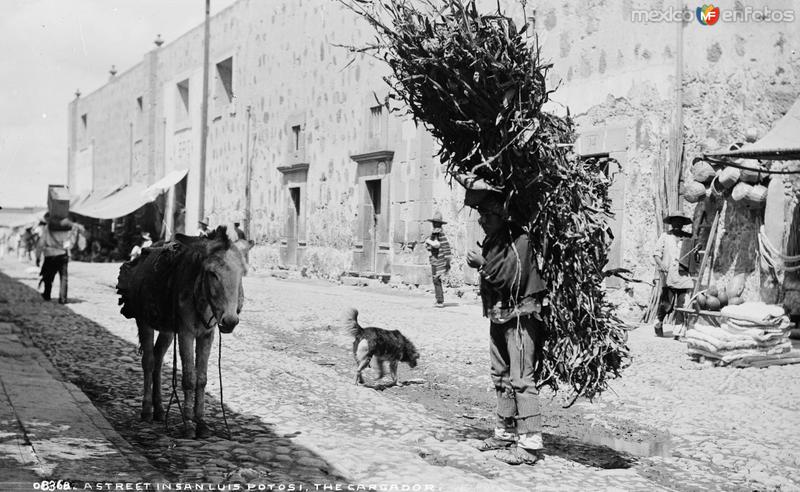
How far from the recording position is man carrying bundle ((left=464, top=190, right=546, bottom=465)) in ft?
15.9

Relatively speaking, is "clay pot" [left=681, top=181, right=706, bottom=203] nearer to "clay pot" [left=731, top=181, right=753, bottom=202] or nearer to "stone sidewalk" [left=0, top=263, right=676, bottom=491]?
"clay pot" [left=731, top=181, right=753, bottom=202]

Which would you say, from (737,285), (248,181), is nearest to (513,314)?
(737,285)

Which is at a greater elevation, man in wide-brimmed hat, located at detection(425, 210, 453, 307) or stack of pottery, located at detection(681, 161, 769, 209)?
stack of pottery, located at detection(681, 161, 769, 209)

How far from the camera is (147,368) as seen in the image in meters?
5.64

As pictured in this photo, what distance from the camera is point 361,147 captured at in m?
20.7

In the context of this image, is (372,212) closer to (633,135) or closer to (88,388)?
(633,135)

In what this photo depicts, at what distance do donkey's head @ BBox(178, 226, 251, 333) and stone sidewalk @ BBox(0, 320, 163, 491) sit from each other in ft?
2.95

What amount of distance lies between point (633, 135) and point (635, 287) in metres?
2.41

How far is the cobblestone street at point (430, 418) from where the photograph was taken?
15.2 ft

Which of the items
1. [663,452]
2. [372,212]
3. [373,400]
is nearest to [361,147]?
[372,212]

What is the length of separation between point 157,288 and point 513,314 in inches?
88.5

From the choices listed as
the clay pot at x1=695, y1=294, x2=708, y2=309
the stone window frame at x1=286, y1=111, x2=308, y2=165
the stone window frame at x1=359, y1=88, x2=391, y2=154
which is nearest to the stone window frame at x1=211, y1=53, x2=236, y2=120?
the stone window frame at x1=286, y1=111, x2=308, y2=165

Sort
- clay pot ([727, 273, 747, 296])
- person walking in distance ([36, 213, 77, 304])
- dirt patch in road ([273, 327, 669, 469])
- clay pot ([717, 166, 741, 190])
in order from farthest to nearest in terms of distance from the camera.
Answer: person walking in distance ([36, 213, 77, 304]) < clay pot ([717, 166, 741, 190]) < clay pot ([727, 273, 747, 296]) < dirt patch in road ([273, 327, 669, 469])

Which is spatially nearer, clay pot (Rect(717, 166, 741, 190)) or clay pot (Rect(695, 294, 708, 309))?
clay pot (Rect(695, 294, 708, 309))
